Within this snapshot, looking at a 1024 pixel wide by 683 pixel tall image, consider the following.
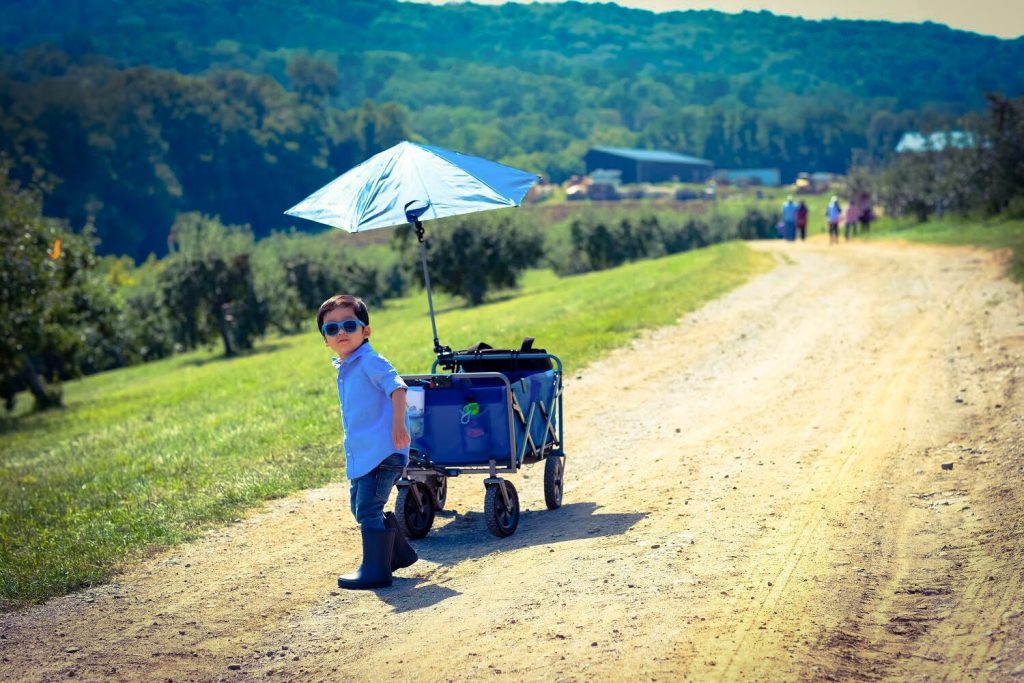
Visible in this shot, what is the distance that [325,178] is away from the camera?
18962 centimetres

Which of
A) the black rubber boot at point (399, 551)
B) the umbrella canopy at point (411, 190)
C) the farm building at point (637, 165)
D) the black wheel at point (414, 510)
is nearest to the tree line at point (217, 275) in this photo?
the umbrella canopy at point (411, 190)

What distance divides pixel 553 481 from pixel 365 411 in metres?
2.34

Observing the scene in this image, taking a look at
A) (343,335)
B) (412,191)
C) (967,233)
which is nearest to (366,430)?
(343,335)

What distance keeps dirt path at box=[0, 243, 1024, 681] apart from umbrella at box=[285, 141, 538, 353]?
2.19m

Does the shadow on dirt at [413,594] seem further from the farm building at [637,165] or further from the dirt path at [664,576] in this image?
the farm building at [637,165]

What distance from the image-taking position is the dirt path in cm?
619

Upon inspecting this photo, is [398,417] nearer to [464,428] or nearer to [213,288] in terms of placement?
[464,428]

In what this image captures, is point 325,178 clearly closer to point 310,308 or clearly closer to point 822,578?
point 310,308

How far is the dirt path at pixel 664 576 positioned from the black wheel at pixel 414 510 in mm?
137

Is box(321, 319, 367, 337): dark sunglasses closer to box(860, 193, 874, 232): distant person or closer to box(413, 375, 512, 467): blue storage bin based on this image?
box(413, 375, 512, 467): blue storage bin

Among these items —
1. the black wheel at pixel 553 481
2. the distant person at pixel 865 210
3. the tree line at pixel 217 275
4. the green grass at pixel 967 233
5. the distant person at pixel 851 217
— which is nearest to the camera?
the black wheel at pixel 553 481

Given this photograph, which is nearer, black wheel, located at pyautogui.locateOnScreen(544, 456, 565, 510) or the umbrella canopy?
the umbrella canopy

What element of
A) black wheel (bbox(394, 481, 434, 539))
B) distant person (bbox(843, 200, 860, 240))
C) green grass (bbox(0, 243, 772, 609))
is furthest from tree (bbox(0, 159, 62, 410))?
distant person (bbox(843, 200, 860, 240))

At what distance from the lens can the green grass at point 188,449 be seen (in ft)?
31.4
